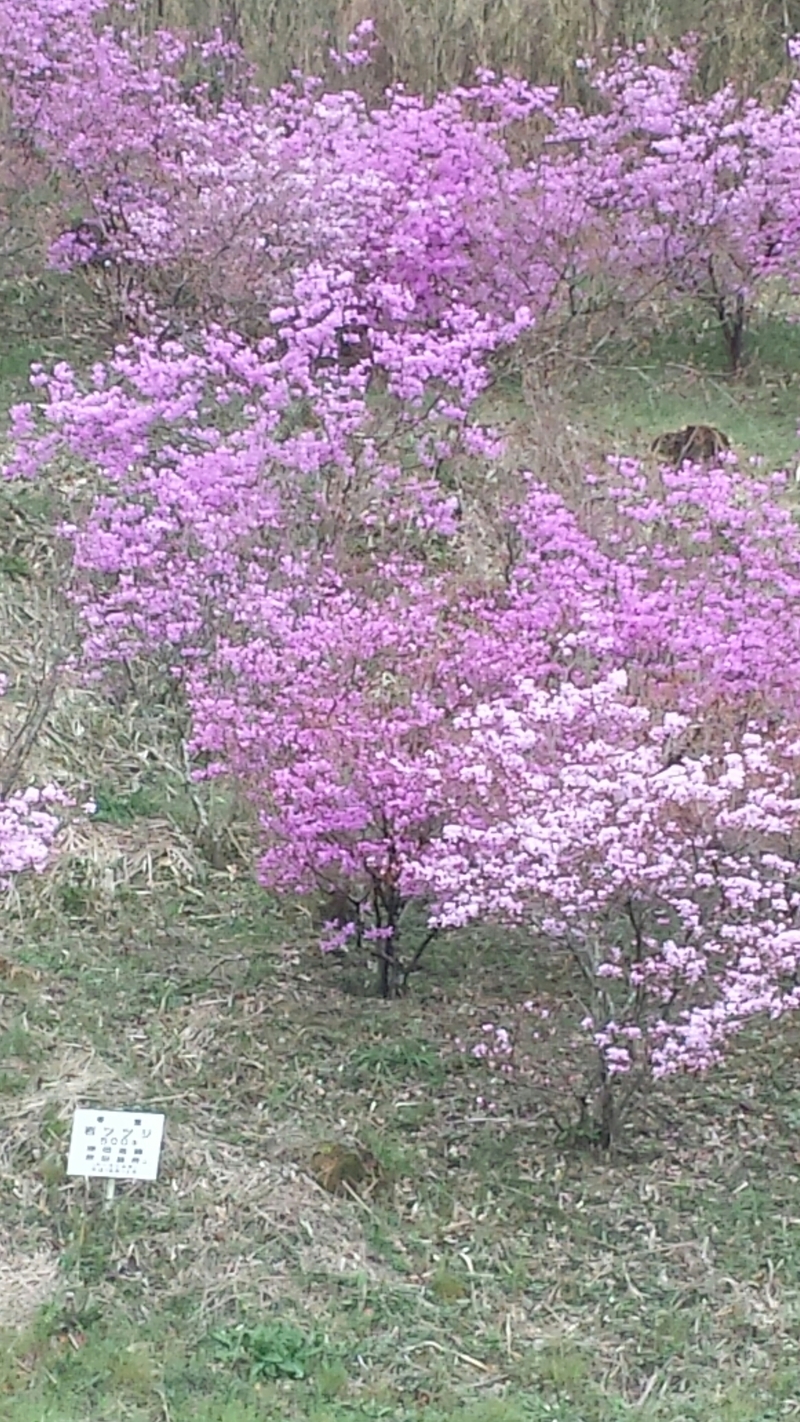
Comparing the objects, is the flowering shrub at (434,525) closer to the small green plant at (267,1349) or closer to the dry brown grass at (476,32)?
the dry brown grass at (476,32)

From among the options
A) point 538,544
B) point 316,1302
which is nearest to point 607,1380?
point 316,1302

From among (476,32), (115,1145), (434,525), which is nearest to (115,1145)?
(115,1145)

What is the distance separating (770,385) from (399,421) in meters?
3.14

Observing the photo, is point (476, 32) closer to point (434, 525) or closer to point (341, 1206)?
point (434, 525)

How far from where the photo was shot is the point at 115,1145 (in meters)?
3.58

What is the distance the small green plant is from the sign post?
14.9 inches

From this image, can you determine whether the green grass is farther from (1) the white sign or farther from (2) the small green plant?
(1) the white sign

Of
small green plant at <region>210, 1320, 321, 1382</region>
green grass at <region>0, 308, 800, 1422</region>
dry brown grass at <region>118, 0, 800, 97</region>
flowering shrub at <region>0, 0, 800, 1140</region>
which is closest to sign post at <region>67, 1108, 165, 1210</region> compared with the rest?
green grass at <region>0, 308, 800, 1422</region>

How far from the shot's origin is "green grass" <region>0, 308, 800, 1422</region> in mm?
3357

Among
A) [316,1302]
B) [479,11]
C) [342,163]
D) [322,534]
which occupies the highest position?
[479,11]

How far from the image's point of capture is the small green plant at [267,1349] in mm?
3371

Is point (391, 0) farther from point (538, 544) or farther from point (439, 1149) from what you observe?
point (439, 1149)

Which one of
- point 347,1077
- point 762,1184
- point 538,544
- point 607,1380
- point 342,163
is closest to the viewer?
point 607,1380

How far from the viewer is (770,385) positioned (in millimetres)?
9414
